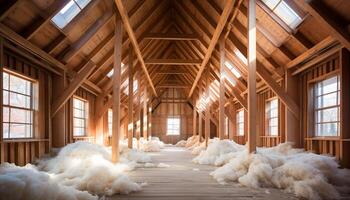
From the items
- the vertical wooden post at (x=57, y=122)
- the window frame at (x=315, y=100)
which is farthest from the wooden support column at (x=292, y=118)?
the vertical wooden post at (x=57, y=122)

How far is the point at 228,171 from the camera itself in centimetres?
537

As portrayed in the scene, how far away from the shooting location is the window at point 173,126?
74.1 ft

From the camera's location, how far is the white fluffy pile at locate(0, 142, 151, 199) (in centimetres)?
296

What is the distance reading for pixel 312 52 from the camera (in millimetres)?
6449

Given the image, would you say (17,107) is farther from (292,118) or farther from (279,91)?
(292,118)

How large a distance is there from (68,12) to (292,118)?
18.6ft

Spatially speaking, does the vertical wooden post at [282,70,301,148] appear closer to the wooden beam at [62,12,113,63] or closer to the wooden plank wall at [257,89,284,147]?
the wooden plank wall at [257,89,284,147]

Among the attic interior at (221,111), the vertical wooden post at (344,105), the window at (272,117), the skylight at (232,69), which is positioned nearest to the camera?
the attic interior at (221,111)

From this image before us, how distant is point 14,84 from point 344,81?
20.1 feet

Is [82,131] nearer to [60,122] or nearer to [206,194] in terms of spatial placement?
[60,122]

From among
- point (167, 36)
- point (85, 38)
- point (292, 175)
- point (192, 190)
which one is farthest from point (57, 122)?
point (292, 175)

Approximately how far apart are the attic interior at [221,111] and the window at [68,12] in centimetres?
2

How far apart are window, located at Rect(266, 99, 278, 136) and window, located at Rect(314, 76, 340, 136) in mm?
2737

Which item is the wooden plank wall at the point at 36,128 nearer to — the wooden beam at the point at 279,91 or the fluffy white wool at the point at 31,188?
the fluffy white wool at the point at 31,188
